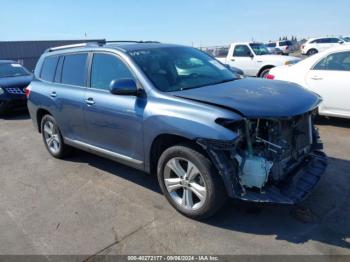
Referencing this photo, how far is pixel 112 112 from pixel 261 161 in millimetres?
1951

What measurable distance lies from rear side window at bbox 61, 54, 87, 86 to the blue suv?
0.02 m

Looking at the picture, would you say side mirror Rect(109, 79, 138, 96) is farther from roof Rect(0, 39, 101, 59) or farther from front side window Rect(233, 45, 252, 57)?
roof Rect(0, 39, 101, 59)

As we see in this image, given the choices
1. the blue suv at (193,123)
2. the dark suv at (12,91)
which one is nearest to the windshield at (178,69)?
the blue suv at (193,123)

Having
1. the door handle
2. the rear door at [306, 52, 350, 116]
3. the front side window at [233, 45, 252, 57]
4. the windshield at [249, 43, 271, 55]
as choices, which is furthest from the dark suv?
the windshield at [249, 43, 271, 55]

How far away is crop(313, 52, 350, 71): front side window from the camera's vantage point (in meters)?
6.68

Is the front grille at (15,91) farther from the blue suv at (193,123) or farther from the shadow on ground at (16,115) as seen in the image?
the blue suv at (193,123)

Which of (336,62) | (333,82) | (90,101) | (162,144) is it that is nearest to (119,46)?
(90,101)

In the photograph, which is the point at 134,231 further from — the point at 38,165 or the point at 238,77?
the point at 38,165

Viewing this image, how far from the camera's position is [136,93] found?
4.06 meters

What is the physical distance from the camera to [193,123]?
3.48 meters

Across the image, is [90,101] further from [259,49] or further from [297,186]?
[259,49]

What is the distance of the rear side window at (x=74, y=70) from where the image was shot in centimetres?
507

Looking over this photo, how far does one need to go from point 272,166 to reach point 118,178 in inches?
95.3

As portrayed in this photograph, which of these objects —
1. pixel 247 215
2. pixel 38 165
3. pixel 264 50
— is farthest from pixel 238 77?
pixel 264 50
